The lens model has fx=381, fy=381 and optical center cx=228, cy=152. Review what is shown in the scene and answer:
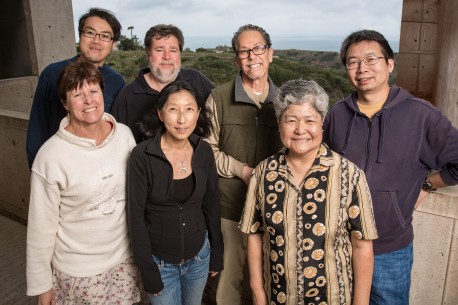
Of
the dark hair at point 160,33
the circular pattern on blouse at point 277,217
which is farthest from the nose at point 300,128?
the dark hair at point 160,33

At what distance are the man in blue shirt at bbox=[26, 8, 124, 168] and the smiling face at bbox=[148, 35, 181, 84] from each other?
397mm

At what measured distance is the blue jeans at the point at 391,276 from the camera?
1958mm

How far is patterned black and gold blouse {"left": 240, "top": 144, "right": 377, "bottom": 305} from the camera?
1686mm

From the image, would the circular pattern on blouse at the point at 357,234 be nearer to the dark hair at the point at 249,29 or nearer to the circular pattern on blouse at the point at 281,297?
the circular pattern on blouse at the point at 281,297

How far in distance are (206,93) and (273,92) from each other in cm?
56

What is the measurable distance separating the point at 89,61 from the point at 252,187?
1.60 meters

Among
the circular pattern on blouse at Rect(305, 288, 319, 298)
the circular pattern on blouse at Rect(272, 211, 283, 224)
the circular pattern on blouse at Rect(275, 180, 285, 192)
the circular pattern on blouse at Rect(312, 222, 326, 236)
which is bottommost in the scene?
the circular pattern on blouse at Rect(305, 288, 319, 298)

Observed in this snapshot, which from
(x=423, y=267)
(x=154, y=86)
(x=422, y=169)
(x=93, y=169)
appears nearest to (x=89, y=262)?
(x=93, y=169)

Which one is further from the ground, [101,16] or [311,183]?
[101,16]

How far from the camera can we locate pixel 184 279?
2.18 m

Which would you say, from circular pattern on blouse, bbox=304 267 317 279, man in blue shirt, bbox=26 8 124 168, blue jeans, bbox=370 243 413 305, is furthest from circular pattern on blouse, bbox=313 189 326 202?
man in blue shirt, bbox=26 8 124 168

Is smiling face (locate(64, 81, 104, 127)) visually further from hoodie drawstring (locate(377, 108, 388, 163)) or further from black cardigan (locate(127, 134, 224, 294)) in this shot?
hoodie drawstring (locate(377, 108, 388, 163))

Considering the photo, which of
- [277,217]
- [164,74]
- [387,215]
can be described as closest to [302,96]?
[277,217]

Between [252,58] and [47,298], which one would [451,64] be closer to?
[252,58]
